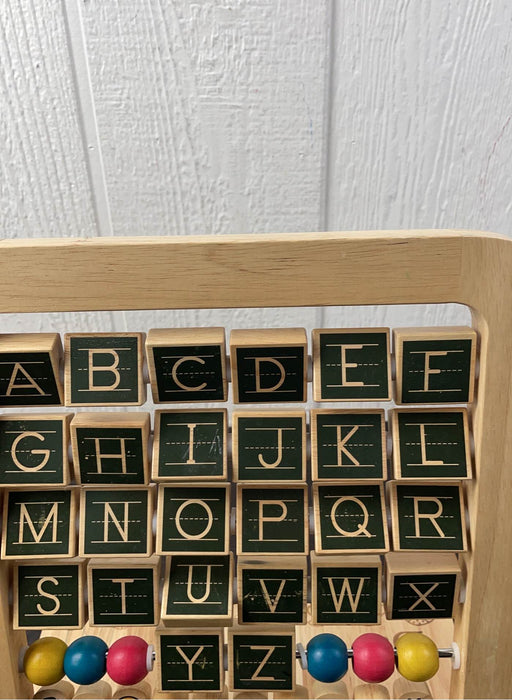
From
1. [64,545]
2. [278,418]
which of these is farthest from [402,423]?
[64,545]

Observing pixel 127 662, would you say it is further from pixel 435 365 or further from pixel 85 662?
pixel 435 365

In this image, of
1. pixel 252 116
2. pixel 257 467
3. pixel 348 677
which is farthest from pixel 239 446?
pixel 252 116

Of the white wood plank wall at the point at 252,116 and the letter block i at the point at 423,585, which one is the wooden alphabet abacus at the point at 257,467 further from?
the white wood plank wall at the point at 252,116

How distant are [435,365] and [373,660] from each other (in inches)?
8.8

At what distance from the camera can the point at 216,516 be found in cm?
A: 44

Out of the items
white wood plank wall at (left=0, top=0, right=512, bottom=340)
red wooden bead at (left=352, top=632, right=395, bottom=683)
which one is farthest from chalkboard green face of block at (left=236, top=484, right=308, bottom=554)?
white wood plank wall at (left=0, top=0, right=512, bottom=340)

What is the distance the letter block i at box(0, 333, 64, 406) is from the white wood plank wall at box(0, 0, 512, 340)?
286mm

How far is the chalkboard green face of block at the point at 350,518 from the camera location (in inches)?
17.1

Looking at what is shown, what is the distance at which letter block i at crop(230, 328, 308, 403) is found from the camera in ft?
1.35

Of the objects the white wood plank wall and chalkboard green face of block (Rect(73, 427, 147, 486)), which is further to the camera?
the white wood plank wall

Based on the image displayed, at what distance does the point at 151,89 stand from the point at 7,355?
32cm

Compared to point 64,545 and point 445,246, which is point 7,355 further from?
point 445,246

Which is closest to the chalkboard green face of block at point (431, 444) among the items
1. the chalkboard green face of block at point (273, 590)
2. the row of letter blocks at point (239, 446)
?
the row of letter blocks at point (239, 446)

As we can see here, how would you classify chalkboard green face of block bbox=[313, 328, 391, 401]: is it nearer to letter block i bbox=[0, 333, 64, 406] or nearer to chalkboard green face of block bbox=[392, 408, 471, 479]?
chalkboard green face of block bbox=[392, 408, 471, 479]
